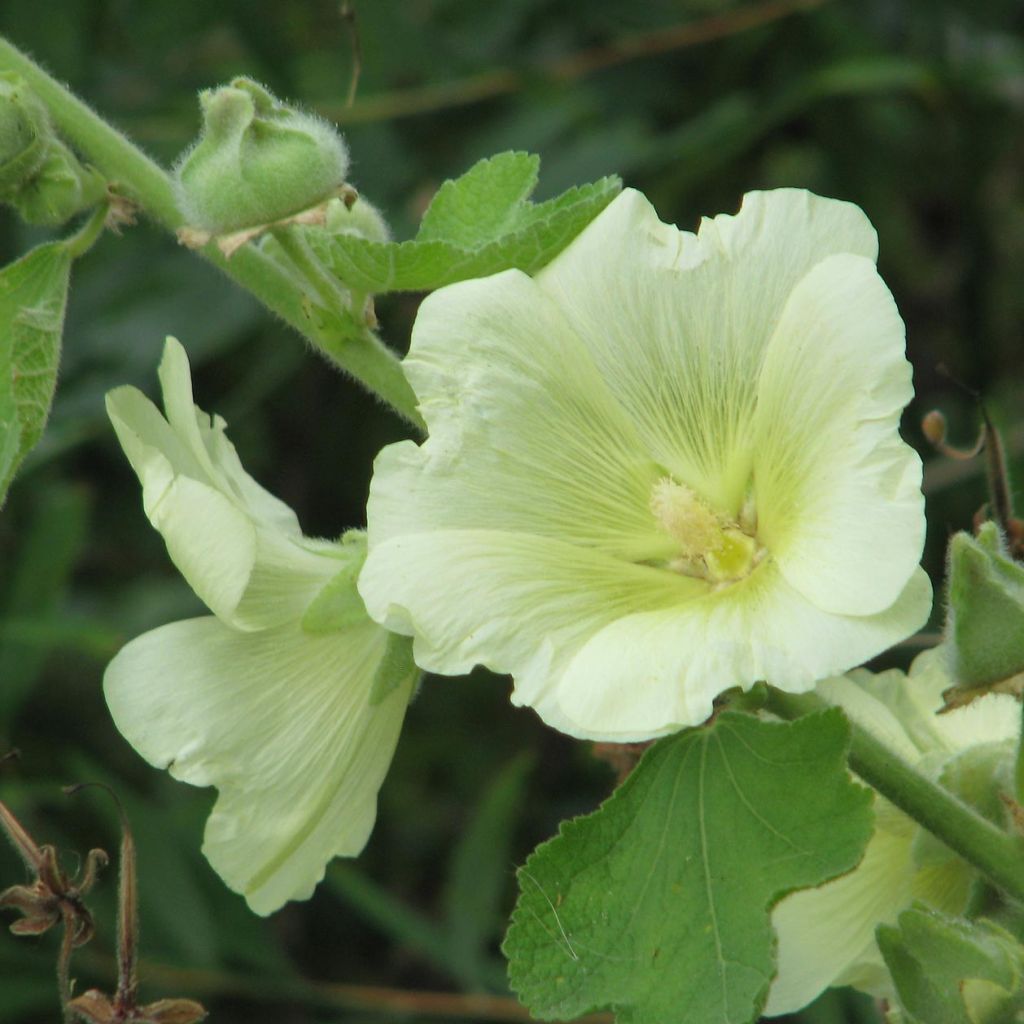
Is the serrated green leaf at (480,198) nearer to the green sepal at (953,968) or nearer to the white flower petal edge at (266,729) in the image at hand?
the white flower petal edge at (266,729)

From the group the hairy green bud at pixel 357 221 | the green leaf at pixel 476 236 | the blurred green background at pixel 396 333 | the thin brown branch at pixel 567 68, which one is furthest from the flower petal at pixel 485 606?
the thin brown branch at pixel 567 68

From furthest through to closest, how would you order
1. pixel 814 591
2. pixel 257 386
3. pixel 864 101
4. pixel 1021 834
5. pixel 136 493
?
pixel 864 101, pixel 136 493, pixel 257 386, pixel 1021 834, pixel 814 591

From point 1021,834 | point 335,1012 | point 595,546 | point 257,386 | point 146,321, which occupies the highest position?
point 595,546

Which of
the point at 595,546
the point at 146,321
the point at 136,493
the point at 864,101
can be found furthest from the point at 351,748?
the point at 864,101

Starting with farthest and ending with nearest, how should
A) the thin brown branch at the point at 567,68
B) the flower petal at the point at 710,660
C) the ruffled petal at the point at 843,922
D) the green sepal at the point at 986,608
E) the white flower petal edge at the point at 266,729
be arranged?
the thin brown branch at the point at 567,68
the ruffled petal at the point at 843,922
the white flower petal edge at the point at 266,729
the green sepal at the point at 986,608
the flower petal at the point at 710,660

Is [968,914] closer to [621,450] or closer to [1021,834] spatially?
[1021,834]

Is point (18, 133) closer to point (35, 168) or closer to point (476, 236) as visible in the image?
point (35, 168)
